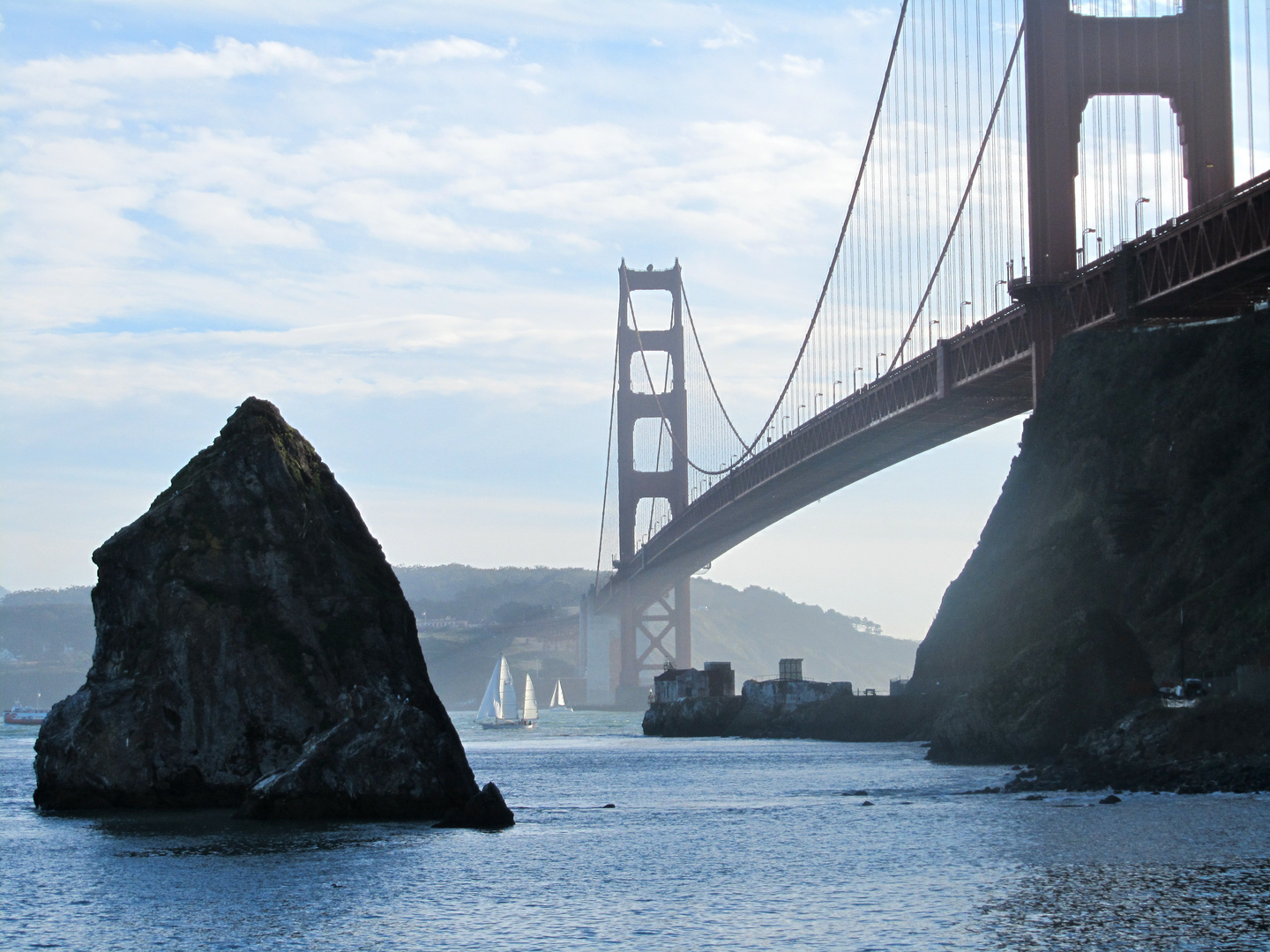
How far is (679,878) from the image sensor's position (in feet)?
86.2

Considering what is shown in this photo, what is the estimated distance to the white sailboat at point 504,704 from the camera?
140m

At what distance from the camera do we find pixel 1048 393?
59281mm

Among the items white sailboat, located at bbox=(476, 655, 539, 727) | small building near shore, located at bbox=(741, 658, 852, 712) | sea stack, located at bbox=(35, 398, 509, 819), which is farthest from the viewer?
white sailboat, located at bbox=(476, 655, 539, 727)

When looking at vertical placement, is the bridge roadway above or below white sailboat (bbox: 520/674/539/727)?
above

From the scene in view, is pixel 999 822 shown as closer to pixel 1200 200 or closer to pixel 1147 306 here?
pixel 1147 306

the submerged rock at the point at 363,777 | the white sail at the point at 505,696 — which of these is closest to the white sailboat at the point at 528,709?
the white sail at the point at 505,696

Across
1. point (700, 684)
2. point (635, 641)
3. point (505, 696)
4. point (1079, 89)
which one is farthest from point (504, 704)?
point (1079, 89)

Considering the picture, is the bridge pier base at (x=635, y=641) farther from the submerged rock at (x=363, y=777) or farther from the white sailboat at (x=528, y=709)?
the submerged rock at (x=363, y=777)

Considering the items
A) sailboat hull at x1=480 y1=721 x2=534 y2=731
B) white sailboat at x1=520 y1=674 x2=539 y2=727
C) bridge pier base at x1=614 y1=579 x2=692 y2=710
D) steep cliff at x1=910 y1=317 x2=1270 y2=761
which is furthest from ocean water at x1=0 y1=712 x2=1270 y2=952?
bridge pier base at x1=614 y1=579 x2=692 y2=710

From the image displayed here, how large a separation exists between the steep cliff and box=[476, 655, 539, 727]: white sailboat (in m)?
81.0

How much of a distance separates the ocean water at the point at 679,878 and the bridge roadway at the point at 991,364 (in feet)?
65.0

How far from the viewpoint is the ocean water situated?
67.5 feet

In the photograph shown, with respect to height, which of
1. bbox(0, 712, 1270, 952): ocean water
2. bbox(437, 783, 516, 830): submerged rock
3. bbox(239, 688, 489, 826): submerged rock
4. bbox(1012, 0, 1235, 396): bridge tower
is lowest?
bbox(0, 712, 1270, 952): ocean water

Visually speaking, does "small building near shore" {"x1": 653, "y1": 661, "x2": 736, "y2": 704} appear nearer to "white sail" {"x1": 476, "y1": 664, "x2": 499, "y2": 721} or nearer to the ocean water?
"white sail" {"x1": 476, "y1": 664, "x2": 499, "y2": 721}
